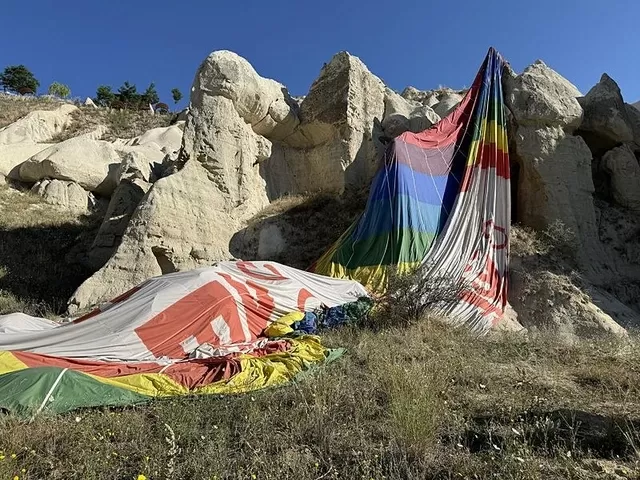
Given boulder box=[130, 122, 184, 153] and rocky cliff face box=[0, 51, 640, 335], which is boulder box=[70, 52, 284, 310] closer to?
rocky cliff face box=[0, 51, 640, 335]

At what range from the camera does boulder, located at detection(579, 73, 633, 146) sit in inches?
456

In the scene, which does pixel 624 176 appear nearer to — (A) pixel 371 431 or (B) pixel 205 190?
(B) pixel 205 190

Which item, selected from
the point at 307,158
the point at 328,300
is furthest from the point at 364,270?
the point at 307,158

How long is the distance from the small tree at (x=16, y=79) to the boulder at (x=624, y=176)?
122 feet

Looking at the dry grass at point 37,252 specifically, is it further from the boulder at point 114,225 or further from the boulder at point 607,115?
the boulder at point 607,115

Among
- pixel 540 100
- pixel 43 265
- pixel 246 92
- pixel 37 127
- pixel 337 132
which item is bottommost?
pixel 43 265

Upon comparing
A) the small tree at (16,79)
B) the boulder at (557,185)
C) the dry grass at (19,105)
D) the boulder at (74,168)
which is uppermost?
the small tree at (16,79)

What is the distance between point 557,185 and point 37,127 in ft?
67.7

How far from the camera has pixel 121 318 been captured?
540 centimetres

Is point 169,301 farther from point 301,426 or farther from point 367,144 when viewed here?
point 367,144

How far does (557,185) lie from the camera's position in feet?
33.9

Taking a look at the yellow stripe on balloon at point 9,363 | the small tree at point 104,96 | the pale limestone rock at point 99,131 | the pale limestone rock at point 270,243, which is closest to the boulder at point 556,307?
the pale limestone rock at point 270,243

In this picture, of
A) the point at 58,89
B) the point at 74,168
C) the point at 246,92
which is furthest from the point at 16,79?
the point at 246,92

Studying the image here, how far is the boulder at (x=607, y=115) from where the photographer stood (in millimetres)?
11578
